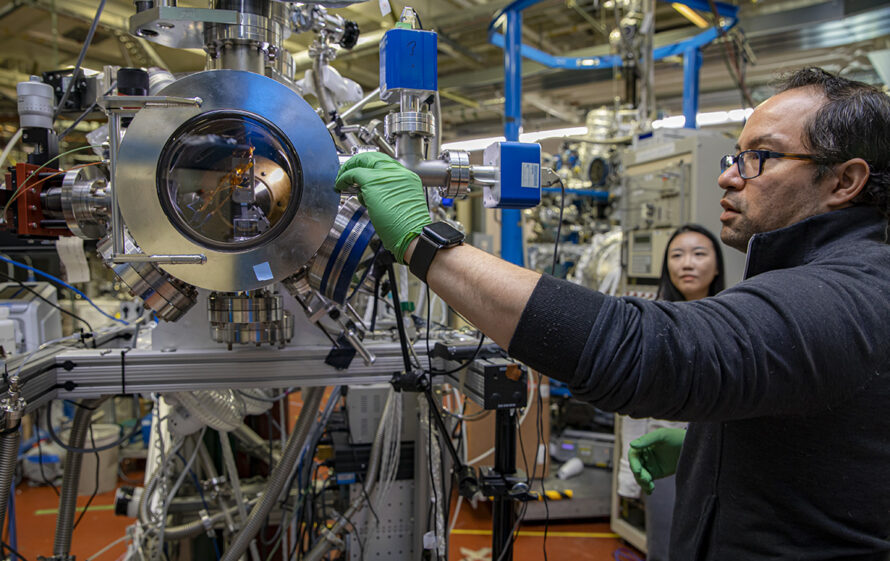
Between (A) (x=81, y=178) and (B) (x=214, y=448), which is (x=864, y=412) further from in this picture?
(B) (x=214, y=448)

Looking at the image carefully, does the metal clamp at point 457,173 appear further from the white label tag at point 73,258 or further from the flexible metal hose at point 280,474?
the white label tag at point 73,258

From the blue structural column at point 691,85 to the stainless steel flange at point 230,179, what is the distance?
150 inches

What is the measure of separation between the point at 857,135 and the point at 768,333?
0.38m

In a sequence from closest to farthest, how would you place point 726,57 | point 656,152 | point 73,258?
point 73,258 → point 656,152 → point 726,57

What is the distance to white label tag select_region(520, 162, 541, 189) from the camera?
0.94 m

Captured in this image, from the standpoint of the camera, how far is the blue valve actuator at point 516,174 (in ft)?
3.04

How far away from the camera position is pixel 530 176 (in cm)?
94

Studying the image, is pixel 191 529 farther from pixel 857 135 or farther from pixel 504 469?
pixel 857 135

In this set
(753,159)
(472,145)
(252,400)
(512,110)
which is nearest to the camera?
(753,159)

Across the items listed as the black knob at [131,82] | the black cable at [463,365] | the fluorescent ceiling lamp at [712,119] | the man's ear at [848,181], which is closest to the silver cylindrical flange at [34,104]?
the black knob at [131,82]

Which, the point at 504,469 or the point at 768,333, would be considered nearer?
the point at 768,333

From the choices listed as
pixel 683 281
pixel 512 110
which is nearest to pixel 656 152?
pixel 683 281

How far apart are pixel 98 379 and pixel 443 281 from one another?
0.79m

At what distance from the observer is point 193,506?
1596mm
